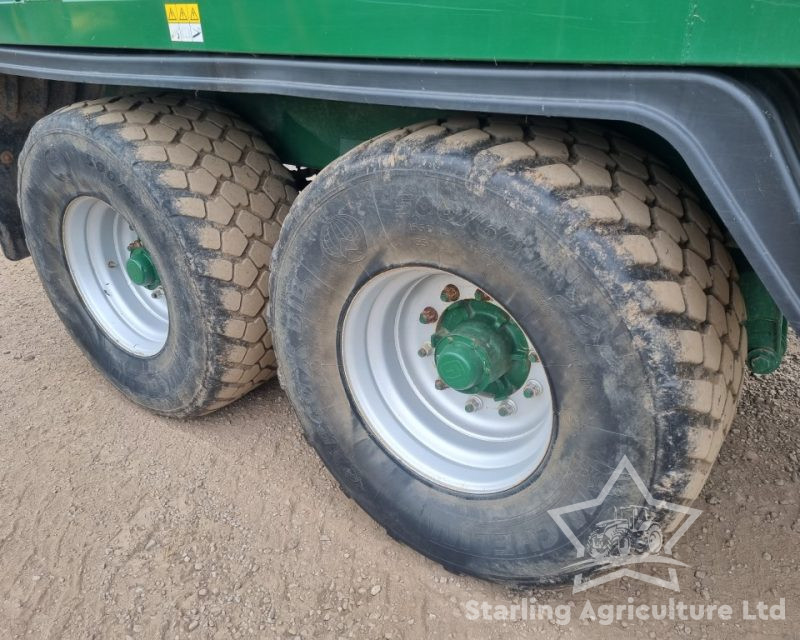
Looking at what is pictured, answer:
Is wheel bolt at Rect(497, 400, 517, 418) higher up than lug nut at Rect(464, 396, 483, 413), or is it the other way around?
wheel bolt at Rect(497, 400, 517, 418)

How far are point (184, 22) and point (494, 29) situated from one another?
2.96ft

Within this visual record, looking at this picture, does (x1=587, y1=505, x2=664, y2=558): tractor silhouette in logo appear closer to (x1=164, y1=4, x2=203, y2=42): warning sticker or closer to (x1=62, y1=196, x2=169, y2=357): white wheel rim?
(x1=164, y1=4, x2=203, y2=42): warning sticker

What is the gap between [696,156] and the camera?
1.11 meters

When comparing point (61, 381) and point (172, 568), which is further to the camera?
point (61, 381)

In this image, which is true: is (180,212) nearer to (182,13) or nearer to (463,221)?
(182,13)

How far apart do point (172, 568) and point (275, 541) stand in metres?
0.33

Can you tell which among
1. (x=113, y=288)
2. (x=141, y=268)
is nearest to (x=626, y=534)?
(x=141, y=268)

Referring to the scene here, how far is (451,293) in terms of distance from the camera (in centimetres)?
185

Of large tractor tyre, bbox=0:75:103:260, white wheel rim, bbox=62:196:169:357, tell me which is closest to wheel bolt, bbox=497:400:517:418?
white wheel rim, bbox=62:196:169:357

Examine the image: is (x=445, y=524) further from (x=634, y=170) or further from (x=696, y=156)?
(x=696, y=156)

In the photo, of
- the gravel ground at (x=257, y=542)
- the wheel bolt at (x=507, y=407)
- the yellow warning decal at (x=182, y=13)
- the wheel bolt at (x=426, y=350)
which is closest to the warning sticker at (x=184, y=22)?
the yellow warning decal at (x=182, y=13)

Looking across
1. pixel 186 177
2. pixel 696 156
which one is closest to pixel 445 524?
pixel 696 156

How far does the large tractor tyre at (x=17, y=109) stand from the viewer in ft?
9.29

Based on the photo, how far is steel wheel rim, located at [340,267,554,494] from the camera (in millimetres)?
1811
